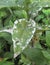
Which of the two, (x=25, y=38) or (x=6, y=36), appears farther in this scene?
(x=6, y=36)

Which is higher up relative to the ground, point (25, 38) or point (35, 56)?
point (25, 38)

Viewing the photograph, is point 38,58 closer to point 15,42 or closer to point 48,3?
point 15,42

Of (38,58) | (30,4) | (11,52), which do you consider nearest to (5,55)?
(11,52)

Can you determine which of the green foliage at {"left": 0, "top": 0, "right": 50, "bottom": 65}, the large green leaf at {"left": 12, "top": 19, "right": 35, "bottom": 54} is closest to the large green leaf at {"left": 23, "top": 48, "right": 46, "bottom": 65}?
the green foliage at {"left": 0, "top": 0, "right": 50, "bottom": 65}

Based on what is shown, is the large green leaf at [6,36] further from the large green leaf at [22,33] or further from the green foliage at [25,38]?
the large green leaf at [22,33]

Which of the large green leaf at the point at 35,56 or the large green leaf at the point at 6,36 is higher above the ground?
the large green leaf at the point at 6,36

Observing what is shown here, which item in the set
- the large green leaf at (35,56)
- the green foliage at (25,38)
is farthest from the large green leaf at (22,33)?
the large green leaf at (35,56)

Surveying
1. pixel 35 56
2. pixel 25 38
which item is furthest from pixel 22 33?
pixel 35 56

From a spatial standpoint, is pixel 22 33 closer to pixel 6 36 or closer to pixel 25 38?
pixel 25 38
